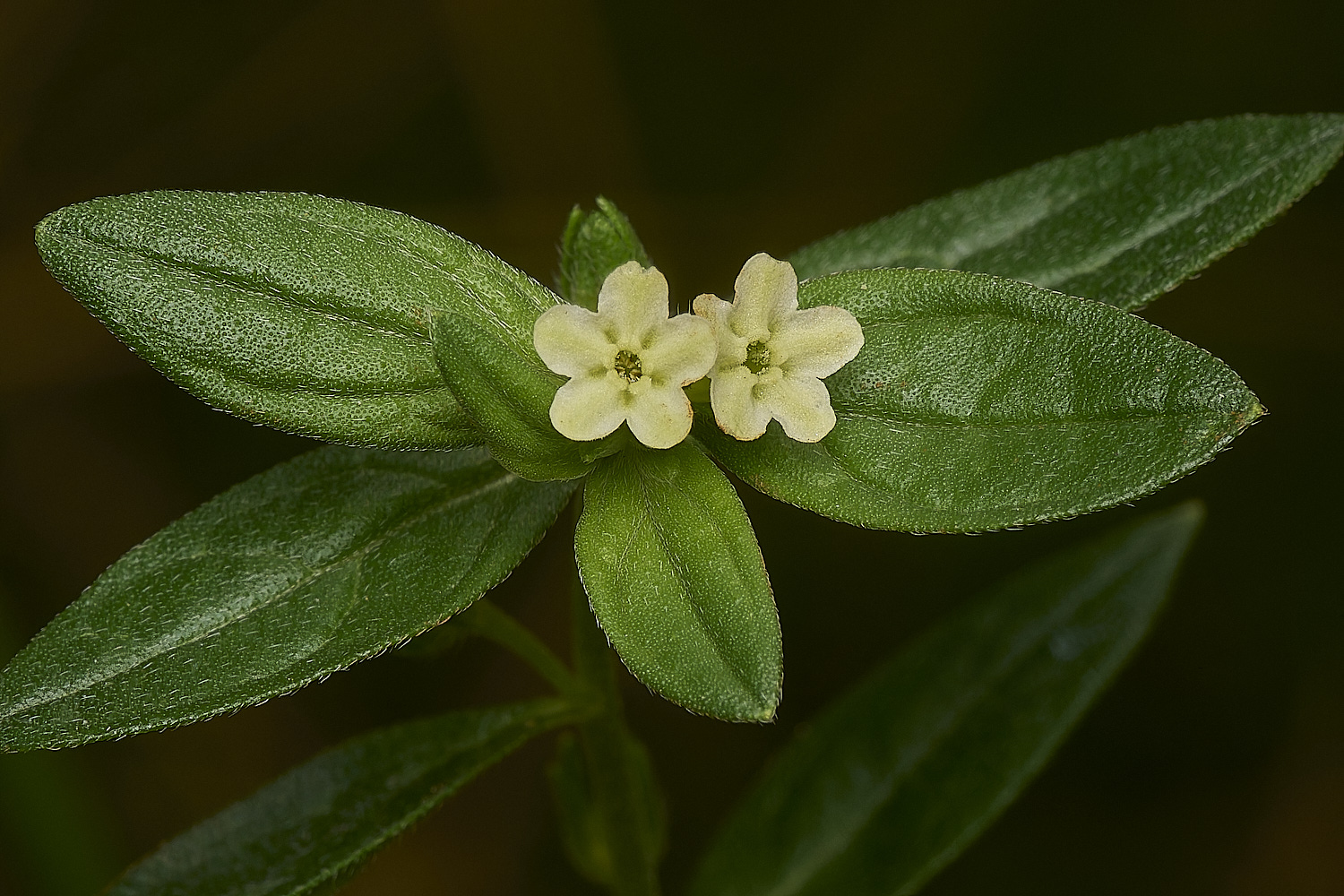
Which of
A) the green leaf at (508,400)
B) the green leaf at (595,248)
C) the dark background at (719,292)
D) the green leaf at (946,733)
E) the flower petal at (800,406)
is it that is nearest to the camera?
the green leaf at (508,400)

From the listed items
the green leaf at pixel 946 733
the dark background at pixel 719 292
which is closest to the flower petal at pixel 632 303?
the green leaf at pixel 946 733

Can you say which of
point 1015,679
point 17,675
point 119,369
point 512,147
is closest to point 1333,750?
point 1015,679

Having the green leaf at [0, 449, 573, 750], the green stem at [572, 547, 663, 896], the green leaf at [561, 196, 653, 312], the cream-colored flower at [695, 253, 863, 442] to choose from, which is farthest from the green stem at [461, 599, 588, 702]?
the cream-colored flower at [695, 253, 863, 442]

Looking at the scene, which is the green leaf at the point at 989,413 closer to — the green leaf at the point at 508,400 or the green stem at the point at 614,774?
the green leaf at the point at 508,400

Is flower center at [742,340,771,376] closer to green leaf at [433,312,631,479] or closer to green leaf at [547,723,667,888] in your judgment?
green leaf at [433,312,631,479]

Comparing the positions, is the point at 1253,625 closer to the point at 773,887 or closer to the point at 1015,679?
the point at 1015,679

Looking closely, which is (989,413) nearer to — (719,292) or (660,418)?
(660,418)

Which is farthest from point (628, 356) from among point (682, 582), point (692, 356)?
point (682, 582)
